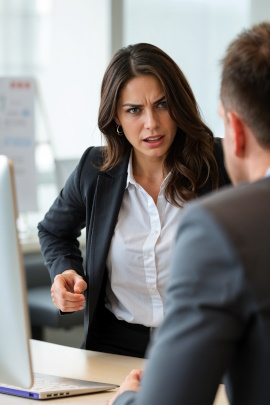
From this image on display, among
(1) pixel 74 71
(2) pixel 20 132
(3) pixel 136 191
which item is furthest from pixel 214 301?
(1) pixel 74 71

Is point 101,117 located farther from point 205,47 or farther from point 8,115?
point 205,47

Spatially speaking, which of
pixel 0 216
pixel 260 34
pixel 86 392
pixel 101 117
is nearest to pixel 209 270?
pixel 260 34

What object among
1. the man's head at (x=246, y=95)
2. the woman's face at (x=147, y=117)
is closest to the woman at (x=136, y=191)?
the woman's face at (x=147, y=117)

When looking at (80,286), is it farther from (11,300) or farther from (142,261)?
(11,300)

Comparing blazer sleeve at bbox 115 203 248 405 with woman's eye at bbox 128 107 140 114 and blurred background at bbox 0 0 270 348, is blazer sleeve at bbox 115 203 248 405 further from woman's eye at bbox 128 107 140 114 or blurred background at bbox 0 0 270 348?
blurred background at bbox 0 0 270 348

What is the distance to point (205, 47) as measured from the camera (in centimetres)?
537

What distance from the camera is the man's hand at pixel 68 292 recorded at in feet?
7.15

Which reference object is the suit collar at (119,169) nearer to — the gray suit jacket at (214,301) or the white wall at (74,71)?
the gray suit jacket at (214,301)

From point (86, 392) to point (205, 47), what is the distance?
383 cm

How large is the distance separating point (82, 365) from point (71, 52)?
306cm

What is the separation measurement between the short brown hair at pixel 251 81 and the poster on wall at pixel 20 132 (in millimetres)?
3555

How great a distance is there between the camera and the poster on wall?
15.4 ft

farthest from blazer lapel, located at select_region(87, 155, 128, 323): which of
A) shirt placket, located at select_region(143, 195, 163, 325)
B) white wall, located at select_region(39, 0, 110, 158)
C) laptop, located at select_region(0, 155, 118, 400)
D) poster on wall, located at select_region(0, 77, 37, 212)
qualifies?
white wall, located at select_region(39, 0, 110, 158)

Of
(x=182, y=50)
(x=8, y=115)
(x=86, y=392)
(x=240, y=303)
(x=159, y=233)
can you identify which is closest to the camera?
(x=240, y=303)
